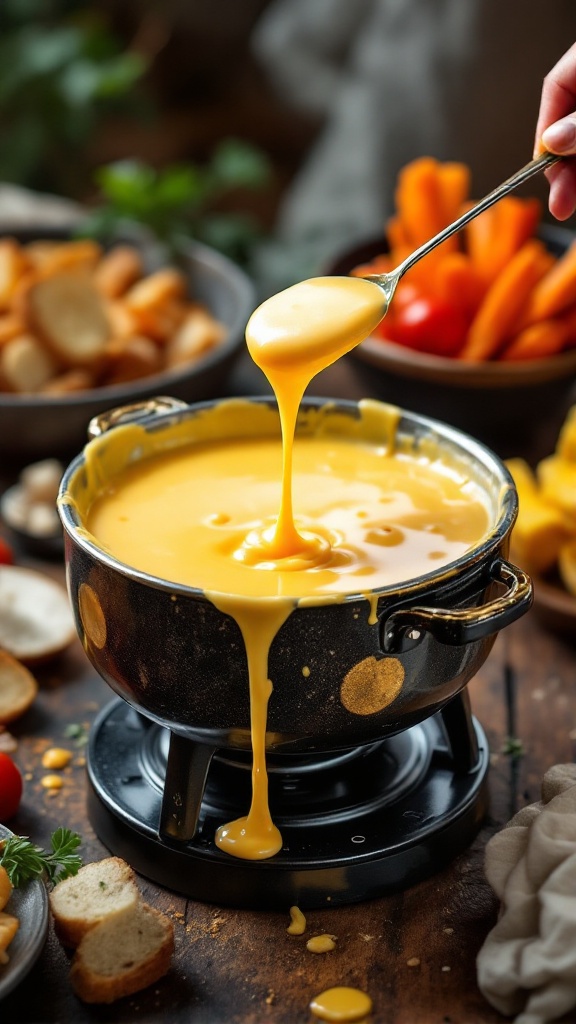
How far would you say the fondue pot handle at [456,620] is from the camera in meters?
1.34

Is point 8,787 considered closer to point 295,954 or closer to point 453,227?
point 295,954

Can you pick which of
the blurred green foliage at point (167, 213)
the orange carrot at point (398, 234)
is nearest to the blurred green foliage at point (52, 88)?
the blurred green foliage at point (167, 213)

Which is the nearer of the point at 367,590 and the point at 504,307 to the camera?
the point at 367,590

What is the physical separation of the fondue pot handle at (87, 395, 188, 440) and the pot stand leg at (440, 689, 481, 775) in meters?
0.59

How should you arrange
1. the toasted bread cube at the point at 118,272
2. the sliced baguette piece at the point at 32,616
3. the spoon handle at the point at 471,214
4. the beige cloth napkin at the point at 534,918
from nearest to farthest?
the beige cloth napkin at the point at 534,918, the spoon handle at the point at 471,214, the sliced baguette piece at the point at 32,616, the toasted bread cube at the point at 118,272

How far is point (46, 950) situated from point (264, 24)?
4530 millimetres

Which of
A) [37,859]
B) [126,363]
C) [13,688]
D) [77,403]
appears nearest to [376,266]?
[126,363]

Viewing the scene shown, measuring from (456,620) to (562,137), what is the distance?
711 millimetres

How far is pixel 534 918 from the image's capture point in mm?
1349

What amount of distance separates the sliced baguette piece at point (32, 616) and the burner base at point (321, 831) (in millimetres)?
341

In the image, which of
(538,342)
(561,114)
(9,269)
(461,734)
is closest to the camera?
(461,734)

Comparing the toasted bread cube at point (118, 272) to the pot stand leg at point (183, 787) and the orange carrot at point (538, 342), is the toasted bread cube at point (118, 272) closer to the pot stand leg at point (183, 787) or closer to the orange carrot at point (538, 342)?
the orange carrot at point (538, 342)

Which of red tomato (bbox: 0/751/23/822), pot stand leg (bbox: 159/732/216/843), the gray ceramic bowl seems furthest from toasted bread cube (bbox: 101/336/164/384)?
pot stand leg (bbox: 159/732/216/843)

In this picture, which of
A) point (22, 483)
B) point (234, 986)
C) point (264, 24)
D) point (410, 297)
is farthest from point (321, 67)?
point (234, 986)
